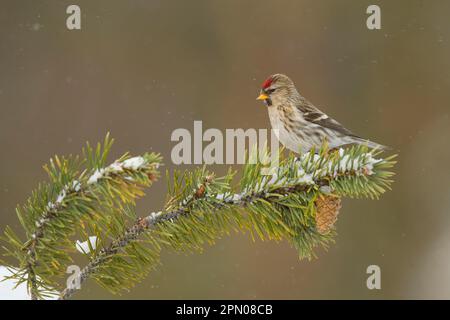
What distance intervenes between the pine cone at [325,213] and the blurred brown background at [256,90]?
9.35 feet

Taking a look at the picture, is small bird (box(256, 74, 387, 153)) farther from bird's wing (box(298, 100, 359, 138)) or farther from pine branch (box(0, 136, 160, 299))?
pine branch (box(0, 136, 160, 299))

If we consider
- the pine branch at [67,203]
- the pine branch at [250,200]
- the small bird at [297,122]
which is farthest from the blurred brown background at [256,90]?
the pine branch at [67,203]

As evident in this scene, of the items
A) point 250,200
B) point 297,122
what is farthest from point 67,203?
point 297,122

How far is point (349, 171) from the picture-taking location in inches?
41.9

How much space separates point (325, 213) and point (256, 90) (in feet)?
9.89

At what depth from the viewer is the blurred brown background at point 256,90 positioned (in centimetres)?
391

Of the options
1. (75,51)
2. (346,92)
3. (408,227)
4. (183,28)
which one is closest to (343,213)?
(408,227)

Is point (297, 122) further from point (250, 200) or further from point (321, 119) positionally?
point (250, 200)

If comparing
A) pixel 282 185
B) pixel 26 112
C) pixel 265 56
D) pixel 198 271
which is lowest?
pixel 198 271

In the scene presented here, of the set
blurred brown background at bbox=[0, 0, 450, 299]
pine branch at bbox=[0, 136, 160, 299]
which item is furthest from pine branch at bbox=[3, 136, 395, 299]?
blurred brown background at bbox=[0, 0, 450, 299]

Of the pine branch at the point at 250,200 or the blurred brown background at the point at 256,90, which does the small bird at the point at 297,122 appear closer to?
the pine branch at the point at 250,200
